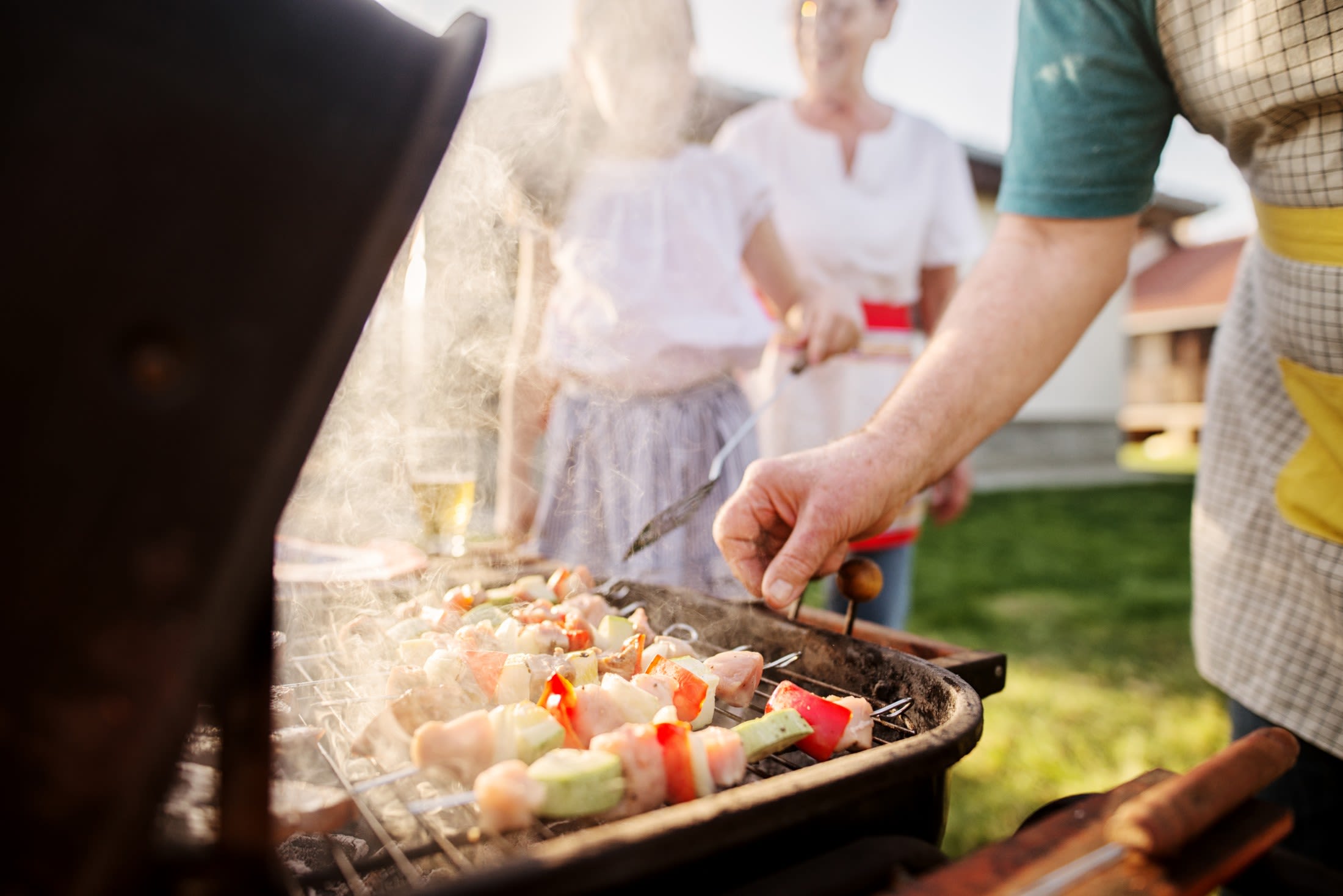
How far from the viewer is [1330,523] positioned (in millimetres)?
1521

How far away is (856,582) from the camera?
1622mm

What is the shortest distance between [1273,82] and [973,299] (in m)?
0.57

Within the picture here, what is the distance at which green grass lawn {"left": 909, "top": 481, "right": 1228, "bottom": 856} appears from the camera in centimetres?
344

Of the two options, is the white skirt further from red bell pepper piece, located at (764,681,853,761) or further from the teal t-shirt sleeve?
red bell pepper piece, located at (764,681,853,761)

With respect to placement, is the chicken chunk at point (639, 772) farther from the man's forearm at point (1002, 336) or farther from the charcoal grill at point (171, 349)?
the man's forearm at point (1002, 336)

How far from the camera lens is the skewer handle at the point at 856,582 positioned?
161 centimetres

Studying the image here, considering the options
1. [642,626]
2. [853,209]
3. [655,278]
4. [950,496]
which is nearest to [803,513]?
[642,626]

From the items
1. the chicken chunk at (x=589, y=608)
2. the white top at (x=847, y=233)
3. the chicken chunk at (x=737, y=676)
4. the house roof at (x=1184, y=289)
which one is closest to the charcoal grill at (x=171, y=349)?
the chicken chunk at (x=737, y=676)

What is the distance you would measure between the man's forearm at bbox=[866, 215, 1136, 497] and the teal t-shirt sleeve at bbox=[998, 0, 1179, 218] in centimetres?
6

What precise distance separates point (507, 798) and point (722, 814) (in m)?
0.25

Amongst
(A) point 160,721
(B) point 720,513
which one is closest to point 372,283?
(A) point 160,721

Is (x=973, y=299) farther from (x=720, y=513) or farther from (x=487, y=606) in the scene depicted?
(x=487, y=606)

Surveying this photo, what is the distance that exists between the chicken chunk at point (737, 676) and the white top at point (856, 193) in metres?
2.17

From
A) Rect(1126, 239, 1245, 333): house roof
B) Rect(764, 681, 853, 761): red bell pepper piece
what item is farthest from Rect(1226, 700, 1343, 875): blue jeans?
Rect(1126, 239, 1245, 333): house roof
